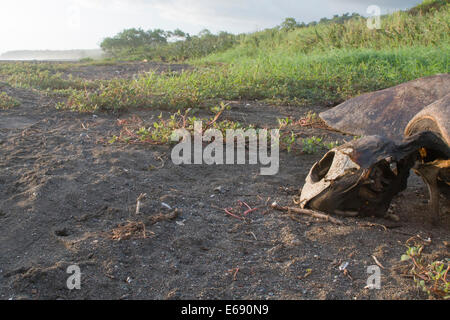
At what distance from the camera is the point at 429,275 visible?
2.04 meters

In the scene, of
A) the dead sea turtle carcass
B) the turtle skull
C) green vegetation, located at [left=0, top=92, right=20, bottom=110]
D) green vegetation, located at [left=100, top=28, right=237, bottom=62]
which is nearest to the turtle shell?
the dead sea turtle carcass

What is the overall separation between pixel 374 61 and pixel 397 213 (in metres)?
5.15

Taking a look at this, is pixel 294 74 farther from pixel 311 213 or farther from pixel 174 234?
pixel 174 234

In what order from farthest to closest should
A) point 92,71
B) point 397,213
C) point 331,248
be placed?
point 92,71, point 397,213, point 331,248

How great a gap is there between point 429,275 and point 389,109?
9.16 feet

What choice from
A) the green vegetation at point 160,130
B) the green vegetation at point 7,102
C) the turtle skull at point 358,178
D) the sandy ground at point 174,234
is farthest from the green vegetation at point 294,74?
the turtle skull at point 358,178

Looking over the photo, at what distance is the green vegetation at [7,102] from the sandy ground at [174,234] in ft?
4.73

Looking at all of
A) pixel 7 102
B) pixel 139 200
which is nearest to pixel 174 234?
pixel 139 200

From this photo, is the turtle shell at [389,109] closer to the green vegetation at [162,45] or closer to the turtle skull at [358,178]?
the turtle skull at [358,178]

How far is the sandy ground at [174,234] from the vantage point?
207 centimetres
